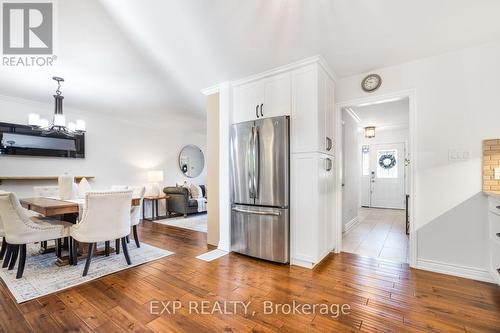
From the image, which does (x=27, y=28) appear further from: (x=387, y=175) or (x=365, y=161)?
(x=387, y=175)

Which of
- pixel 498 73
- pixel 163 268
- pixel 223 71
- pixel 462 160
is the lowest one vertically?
pixel 163 268

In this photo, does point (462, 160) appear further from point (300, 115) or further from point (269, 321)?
point (269, 321)

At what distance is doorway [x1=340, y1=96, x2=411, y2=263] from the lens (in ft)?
11.8

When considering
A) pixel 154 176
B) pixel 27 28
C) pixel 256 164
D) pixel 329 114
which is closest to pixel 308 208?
pixel 256 164

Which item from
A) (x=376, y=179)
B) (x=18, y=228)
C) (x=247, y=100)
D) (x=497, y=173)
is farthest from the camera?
(x=376, y=179)

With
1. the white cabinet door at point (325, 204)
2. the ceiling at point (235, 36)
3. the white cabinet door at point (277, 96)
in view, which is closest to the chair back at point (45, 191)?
the ceiling at point (235, 36)

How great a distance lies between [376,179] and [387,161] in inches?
26.7

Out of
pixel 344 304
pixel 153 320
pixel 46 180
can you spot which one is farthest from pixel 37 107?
pixel 344 304

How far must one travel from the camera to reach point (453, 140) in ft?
8.34

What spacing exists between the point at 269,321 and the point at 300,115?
2211 millimetres

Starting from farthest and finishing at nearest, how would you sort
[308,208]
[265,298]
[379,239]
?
[379,239]
[308,208]
[265,298]

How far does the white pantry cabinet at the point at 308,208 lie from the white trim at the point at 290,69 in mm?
1127

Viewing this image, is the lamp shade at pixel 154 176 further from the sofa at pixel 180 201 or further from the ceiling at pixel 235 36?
the ceiling at pixel 235 36

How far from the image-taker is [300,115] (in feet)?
9.34
